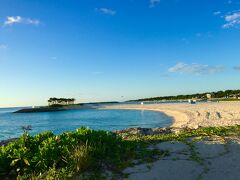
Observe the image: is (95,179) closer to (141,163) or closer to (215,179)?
(141,163)

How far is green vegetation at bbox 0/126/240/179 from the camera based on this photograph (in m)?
7.06

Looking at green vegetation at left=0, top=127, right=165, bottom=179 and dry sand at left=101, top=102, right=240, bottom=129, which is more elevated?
green vegetation at left=0, top=127, right=165, bottom=179

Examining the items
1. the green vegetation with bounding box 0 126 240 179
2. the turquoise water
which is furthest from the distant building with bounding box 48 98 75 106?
the green vegetation with bounding box 0 126 240 179

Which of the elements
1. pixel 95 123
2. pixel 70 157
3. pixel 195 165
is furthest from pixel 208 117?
pixel 70 157

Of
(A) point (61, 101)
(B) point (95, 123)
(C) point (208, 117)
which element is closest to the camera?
(C) point (208, 117)

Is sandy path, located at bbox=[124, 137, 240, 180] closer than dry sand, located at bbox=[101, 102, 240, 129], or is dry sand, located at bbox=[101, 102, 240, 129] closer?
sandy path, located at bbox=[124, 137, 240, 180]

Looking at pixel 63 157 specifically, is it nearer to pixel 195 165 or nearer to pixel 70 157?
pixel 70 157

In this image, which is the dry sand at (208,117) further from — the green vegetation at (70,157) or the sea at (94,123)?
the green vegetation at (70,157)

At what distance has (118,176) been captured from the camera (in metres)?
6.93

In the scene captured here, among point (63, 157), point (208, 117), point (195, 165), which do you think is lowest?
point (208, 117)

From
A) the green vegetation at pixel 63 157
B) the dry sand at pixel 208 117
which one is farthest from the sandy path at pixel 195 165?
the dry sand at pixel 208 117

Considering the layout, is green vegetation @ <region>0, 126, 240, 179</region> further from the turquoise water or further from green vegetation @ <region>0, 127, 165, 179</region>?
→ the turquoise water

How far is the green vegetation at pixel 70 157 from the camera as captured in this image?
7.06 m

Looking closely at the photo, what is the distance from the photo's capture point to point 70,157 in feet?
24.0
